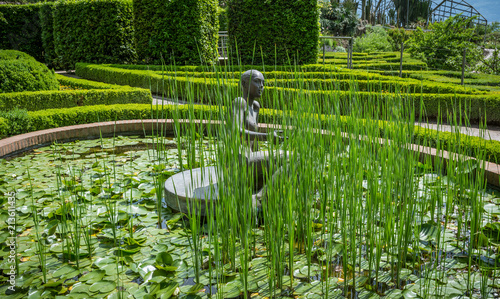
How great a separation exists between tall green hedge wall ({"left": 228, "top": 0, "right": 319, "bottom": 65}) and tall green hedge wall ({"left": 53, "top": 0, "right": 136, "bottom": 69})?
3.95 meters

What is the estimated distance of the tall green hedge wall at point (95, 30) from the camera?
13711mm

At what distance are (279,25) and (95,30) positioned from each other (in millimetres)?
6583

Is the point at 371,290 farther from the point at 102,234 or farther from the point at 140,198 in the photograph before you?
the point at 140,198

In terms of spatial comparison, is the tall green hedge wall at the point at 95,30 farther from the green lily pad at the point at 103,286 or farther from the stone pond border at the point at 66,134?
the green lily pad at the point at 103,286

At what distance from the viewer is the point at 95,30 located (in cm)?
1384

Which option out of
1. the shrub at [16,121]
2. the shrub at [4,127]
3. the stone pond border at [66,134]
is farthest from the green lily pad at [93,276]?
the shrub at [16,121]

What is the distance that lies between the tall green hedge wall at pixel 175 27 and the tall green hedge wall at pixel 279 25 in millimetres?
1016

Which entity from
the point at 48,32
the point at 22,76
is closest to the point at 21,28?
the point at 48,32

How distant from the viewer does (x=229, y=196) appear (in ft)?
6.68

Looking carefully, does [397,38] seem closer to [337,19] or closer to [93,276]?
[337,19]

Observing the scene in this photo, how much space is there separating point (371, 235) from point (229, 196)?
88cm

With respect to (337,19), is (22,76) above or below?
below

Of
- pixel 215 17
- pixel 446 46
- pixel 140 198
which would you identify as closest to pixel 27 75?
pixel 140 198

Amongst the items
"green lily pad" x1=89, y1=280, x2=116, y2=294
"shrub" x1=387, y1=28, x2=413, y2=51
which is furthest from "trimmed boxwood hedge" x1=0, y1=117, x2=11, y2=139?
"shrub" x1=387, y1=28, x2=413, y2=51
